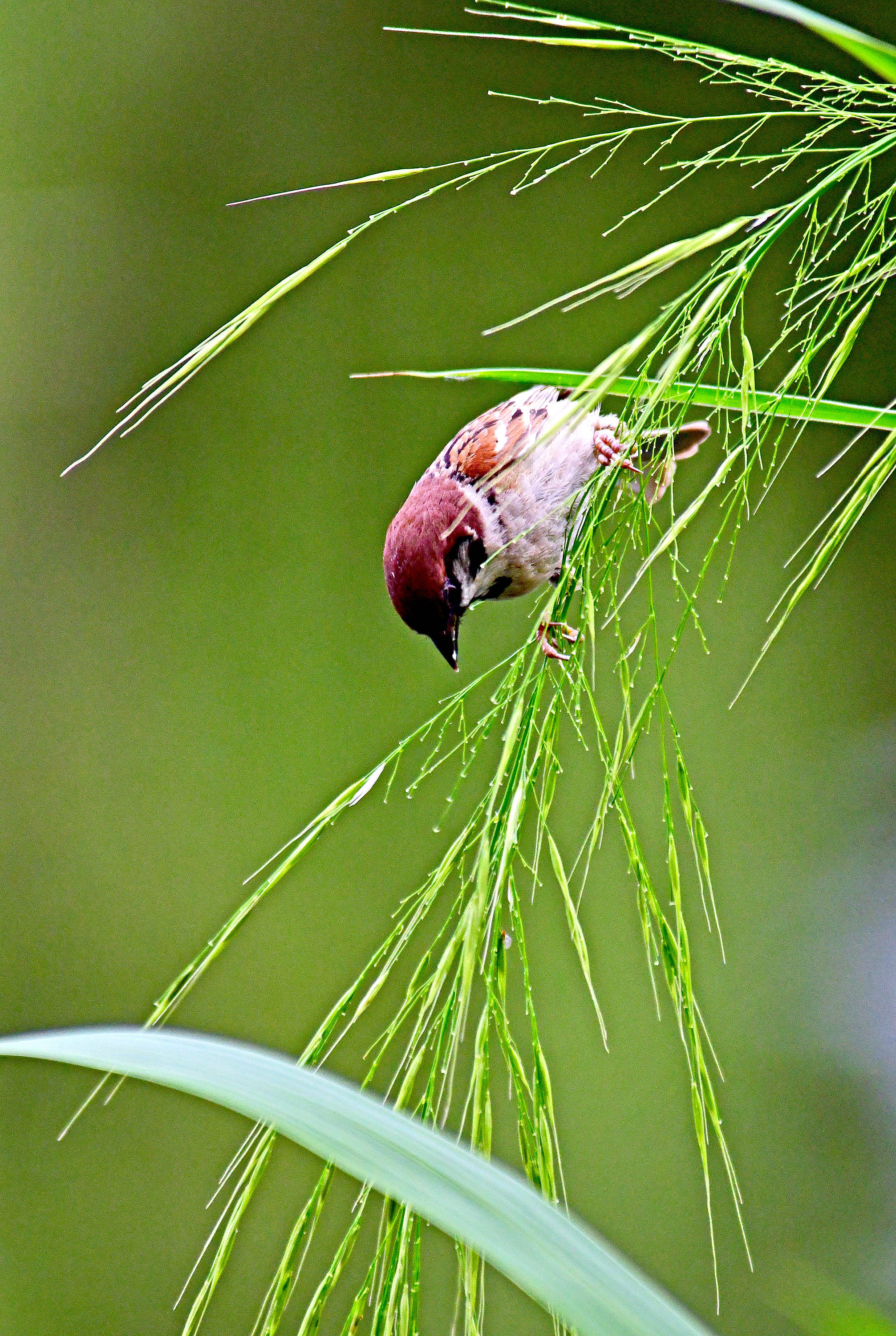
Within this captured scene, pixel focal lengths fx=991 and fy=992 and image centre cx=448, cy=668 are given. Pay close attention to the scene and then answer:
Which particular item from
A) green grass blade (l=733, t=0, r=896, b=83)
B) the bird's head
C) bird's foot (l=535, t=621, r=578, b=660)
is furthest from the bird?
green grass blade (l=733, t=0, r=896, b=83)

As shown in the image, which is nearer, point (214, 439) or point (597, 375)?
point (597, 375)

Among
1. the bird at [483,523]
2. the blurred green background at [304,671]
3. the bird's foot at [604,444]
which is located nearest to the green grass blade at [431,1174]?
the bird's foot at [604,444]

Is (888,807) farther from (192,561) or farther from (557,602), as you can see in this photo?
(557,602)

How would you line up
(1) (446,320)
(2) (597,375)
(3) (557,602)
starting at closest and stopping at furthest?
(2) (597,375) → (3) (557,602) → (1) (446,320)

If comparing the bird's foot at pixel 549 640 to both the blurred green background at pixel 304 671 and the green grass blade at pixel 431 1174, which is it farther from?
the blurred green background at pixel 304 671

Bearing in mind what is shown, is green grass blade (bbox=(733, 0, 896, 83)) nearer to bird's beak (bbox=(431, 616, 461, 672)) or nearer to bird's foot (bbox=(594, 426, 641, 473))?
bird's foot (bbox=(594, 426, 641, 473))

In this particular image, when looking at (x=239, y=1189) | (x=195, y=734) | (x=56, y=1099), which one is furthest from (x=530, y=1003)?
(x=56, y=1099)
